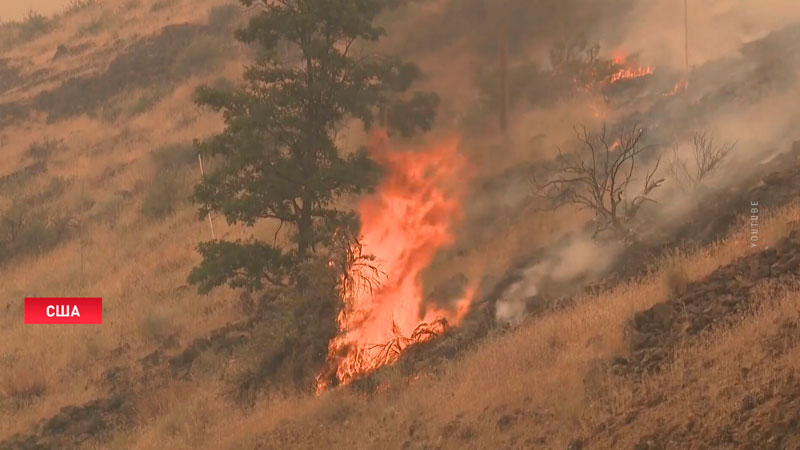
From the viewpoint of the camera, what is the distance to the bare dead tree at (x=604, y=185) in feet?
58.7

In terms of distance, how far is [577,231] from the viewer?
63.5 feet

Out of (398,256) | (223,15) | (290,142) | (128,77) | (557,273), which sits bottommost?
(557,273)

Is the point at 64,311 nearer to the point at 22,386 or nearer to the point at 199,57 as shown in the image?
the point at 22,386

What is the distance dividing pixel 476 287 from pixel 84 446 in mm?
7454

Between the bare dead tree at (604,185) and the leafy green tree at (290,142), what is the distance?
13.8 feet

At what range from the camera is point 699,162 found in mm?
20094

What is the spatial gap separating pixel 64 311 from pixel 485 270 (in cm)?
1192

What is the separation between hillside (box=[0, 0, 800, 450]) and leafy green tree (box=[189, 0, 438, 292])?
0.78 m

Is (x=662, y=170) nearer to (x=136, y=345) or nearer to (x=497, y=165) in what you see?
(x=497, y=165)

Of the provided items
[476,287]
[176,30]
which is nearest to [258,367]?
[476,287]

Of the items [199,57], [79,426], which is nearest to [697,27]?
[199,57]

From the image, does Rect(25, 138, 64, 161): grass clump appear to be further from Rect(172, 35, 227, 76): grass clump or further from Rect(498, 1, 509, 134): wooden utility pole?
Rect(498, 1, 509, 134): wooden utility pole

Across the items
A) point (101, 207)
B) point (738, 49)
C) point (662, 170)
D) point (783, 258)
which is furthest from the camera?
point (101, 207)

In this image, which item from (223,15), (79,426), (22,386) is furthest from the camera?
(223,15)
